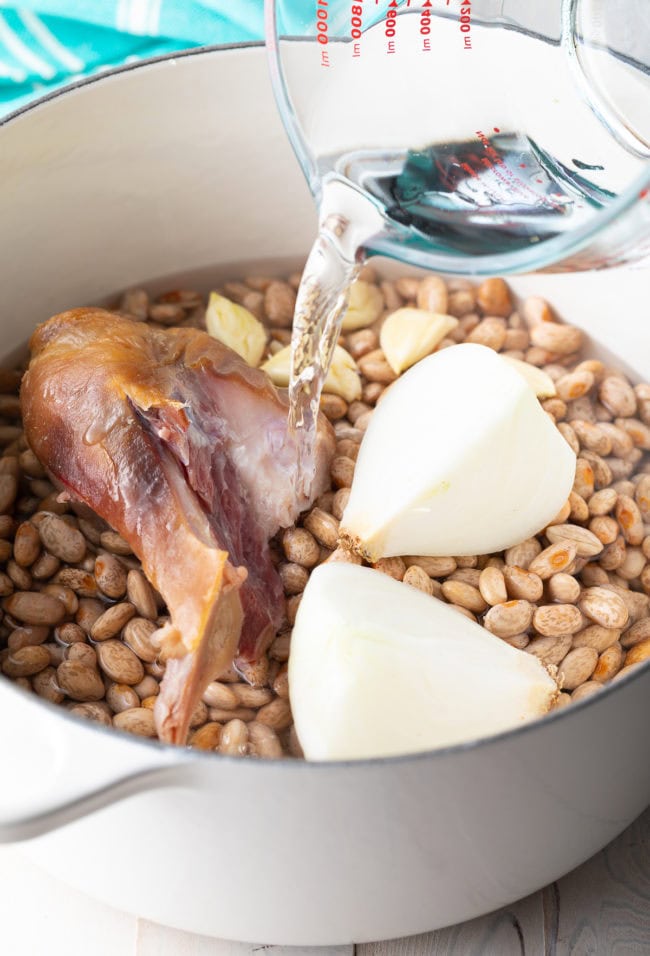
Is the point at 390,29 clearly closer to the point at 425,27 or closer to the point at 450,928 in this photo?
the point at 425,27

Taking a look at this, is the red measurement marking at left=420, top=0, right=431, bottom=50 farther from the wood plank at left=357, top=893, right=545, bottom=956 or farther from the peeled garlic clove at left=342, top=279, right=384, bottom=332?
the wood plank at left=357, top=893, right=545, bottom=956

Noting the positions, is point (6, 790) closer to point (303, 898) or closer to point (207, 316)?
point (303, 898)

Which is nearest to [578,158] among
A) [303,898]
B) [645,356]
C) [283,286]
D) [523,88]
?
[523,88]

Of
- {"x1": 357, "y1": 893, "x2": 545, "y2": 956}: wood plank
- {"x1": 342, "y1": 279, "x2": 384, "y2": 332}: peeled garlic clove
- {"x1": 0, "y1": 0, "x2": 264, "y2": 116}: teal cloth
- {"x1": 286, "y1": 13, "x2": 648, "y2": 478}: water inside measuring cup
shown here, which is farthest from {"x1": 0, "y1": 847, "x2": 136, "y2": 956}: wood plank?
{"x1": 0, "y1": 0, "x2": 264, "y2": 116}: teal cloth

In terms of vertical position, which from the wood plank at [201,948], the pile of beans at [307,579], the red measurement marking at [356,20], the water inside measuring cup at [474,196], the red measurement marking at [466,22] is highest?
the red measurement marking at [356,20]

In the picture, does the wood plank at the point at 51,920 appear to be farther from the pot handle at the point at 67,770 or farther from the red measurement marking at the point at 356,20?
the red measurement marking at the point at 356,20

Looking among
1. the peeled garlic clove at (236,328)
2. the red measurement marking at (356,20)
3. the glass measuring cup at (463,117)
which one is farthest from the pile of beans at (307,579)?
the red measurement marking at (356,20)
